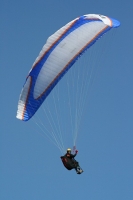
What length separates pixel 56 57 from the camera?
3134 cm

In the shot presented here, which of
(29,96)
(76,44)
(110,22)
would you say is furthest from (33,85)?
(110,22)

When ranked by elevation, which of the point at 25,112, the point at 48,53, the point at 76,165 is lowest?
the point at 76,165

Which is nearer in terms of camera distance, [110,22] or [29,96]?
[110,22]

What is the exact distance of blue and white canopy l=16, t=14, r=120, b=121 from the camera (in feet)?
101

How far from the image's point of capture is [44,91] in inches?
1268

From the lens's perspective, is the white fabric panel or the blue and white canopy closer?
the blue and white canopy

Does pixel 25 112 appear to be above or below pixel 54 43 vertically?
below

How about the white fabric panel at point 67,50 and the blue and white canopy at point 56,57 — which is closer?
the blue and white canopy at point 56,57

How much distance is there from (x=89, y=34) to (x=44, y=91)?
3.65 metres

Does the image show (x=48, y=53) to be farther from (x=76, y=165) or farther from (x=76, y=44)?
(x=76, y=165)

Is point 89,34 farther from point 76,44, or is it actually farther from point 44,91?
point 44,91

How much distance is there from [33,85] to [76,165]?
Answer: 471 centimetres

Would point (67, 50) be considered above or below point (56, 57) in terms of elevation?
above

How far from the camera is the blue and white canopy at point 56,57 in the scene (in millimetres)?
30781
